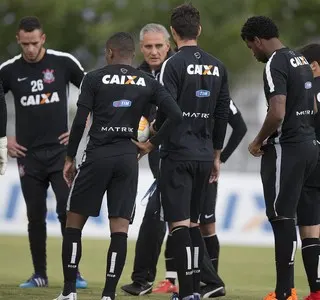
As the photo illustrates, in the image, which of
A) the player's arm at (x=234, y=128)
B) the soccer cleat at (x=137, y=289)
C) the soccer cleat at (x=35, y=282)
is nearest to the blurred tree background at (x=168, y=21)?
the player's arm at (x=234, y=128)

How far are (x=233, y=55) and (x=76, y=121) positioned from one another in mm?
18736

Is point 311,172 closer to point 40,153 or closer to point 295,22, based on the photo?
point 40,153

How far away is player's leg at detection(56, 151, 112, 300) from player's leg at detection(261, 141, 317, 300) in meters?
1.42

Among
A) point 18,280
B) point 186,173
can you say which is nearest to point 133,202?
point 186,173

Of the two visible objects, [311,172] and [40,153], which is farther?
[40,153]

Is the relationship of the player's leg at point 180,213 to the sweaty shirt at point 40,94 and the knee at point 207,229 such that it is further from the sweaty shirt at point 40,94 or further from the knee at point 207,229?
the sweaty shirt at point 40,94

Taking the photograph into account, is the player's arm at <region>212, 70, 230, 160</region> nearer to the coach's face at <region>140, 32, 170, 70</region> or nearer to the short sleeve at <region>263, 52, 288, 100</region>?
the short sleeve at <region>263, 52, 288, 100</region>

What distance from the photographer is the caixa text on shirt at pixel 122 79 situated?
9688 millimetres

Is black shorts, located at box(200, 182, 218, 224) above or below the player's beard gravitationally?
below

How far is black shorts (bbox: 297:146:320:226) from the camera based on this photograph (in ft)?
34.2

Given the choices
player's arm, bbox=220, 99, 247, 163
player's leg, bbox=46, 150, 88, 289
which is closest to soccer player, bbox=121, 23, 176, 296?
player's arm, bbox=220, 99, 247, 163

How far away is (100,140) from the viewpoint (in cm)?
974

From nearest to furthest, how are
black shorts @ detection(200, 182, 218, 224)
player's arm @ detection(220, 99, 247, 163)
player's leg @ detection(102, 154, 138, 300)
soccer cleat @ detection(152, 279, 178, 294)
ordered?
player's leg @ detection(102, 154, 138, 300), black shorts @ detection(200, 182, 218, 224), soccer cleat @ detection(152, 279, 178, 294), player's arm @ detection(220, 99, 247, 163)

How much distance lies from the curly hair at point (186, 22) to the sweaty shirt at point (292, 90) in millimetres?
723
